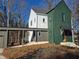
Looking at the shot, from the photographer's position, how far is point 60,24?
111ft

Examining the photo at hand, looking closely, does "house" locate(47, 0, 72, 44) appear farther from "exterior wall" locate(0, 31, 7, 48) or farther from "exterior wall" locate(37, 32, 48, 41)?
"exterior wall" locate(0, 31, 7, 48)

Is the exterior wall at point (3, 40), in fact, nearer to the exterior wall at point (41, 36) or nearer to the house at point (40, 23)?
the house at point (40, 23)

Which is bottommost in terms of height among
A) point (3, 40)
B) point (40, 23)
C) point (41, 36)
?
point (3, 40)

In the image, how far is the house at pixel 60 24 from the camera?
33.1 meters

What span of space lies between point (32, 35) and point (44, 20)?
519 centimetres

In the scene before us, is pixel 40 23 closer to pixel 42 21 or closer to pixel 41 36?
pixel 42 21

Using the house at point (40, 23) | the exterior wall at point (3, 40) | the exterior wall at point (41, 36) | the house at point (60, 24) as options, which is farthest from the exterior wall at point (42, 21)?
the exterior wall at point (3, 40)

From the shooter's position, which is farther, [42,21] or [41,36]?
[42,21]

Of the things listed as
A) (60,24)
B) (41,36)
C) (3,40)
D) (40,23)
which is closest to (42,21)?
(40,23)

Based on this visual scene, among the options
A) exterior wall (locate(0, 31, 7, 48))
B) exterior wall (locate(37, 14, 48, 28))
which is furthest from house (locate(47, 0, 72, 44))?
exterior wall (locate(0, 31, 7, 48))

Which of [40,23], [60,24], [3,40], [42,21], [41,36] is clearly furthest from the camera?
[42,21]

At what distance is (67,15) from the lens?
3512 centimetres

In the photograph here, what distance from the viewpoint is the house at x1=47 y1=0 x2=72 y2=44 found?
3312cm

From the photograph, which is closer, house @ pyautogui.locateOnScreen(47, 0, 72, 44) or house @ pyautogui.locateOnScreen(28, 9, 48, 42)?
house @ pyautogui.locateOnScreen(47, 0, 72, 44)
